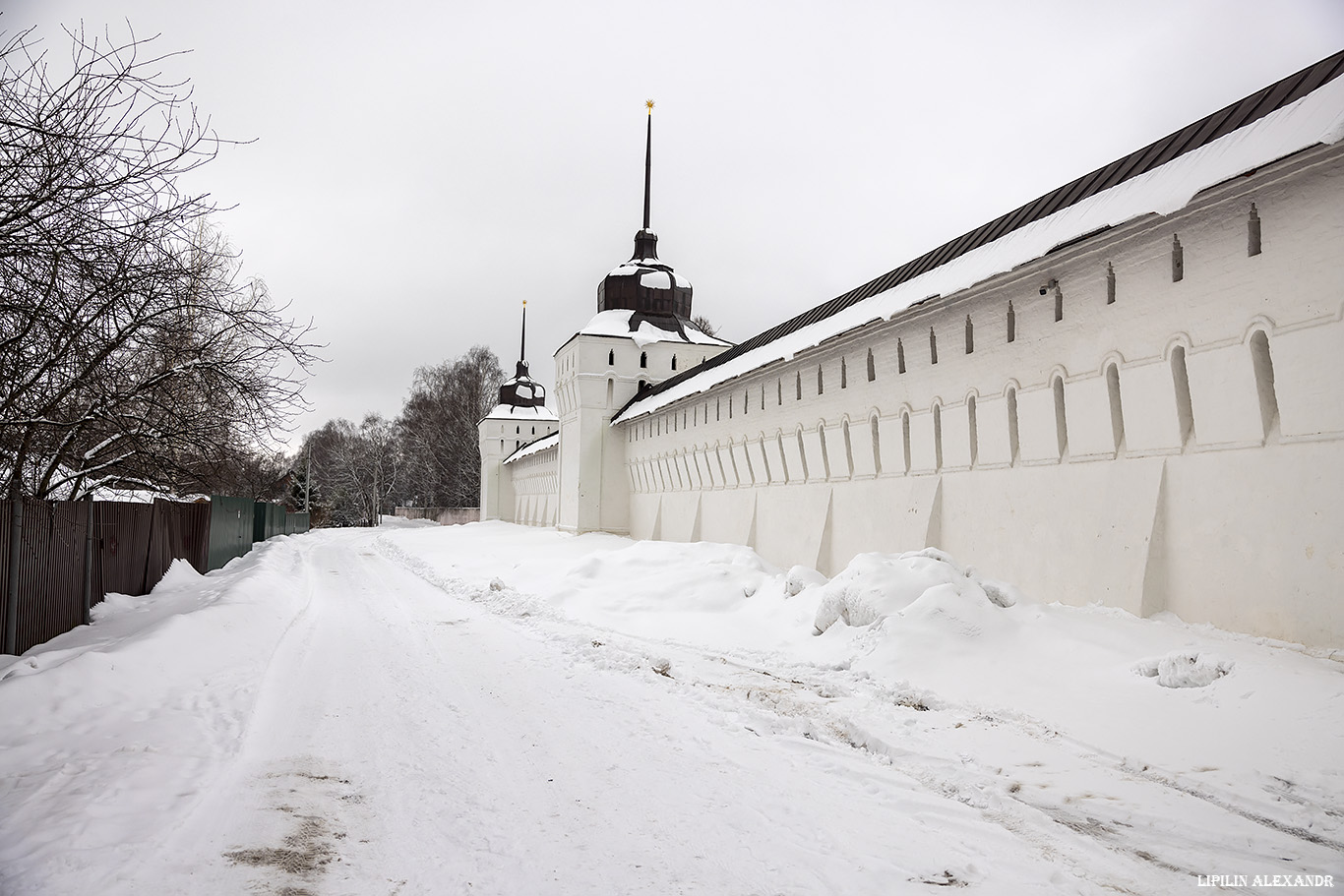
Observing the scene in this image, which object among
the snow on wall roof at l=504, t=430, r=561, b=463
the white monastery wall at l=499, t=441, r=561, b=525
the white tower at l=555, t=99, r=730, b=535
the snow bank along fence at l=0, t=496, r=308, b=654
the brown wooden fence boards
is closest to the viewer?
the snow bank along fence at l=0, t=496, r=308, b=654

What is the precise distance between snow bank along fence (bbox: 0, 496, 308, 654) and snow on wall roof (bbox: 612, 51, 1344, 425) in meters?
10.0

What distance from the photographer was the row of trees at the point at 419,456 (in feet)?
208

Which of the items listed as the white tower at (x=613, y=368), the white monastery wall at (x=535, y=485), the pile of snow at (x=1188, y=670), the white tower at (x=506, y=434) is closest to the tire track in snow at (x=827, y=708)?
the pile of snow at (x=1188, y=670)

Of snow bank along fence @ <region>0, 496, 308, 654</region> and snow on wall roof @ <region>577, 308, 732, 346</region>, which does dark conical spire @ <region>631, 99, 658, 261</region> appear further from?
snow bank along fence @ <region>0, 496, 308, 654</region>

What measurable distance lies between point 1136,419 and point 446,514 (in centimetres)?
5696

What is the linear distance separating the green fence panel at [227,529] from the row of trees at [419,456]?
112ft

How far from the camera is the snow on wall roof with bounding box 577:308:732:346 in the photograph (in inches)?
1142

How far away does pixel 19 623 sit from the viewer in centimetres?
798

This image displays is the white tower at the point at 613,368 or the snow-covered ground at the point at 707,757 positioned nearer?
the snow-covered ground at the point at 707,757

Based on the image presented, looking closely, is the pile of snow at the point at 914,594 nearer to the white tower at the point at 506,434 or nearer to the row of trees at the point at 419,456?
the white tower at the point at 506,434

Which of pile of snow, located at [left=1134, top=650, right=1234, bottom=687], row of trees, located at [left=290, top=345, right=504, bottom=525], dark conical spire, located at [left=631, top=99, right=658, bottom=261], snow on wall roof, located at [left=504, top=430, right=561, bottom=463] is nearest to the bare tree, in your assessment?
row of trees, located at [left=290, top=345, right=504, bottom=525]

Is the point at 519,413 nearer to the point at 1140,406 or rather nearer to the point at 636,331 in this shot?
the point at 636,331

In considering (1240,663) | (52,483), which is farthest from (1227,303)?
(52,483)

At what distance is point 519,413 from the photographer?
177 feet
